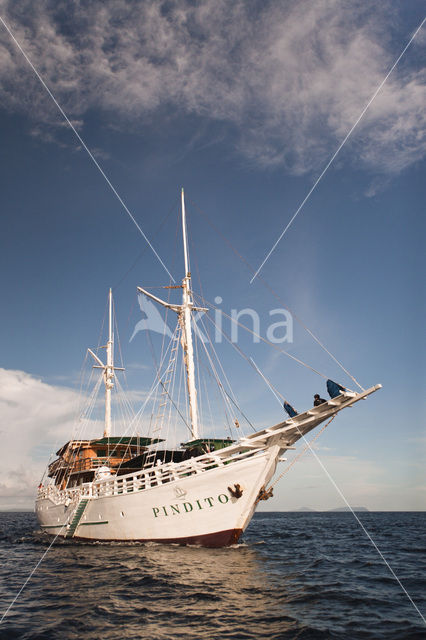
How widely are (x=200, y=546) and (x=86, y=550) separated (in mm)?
7443

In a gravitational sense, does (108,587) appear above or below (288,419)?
below

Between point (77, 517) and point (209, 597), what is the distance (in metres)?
17.5

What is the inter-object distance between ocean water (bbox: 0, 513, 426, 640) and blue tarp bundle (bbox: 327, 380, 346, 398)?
7.07 metres

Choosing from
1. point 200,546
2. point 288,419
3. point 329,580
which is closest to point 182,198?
point 288,419

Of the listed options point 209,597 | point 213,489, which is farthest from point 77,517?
point 209,597

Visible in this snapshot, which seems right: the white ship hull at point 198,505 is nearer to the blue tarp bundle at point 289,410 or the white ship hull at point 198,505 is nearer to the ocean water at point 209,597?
the ocean water at point 209,597

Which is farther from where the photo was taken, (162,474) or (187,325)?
(187,325)

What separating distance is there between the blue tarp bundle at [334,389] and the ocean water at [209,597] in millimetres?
7067

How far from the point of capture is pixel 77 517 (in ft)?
83.6

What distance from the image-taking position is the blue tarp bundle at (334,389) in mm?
17291

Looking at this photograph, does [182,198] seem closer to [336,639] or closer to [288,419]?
[288,419]

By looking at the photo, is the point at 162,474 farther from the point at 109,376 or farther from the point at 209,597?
the point at 109,376

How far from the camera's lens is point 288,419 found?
18719 mm

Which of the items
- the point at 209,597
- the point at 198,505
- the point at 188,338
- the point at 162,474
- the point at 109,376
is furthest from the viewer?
the point at 109,376
